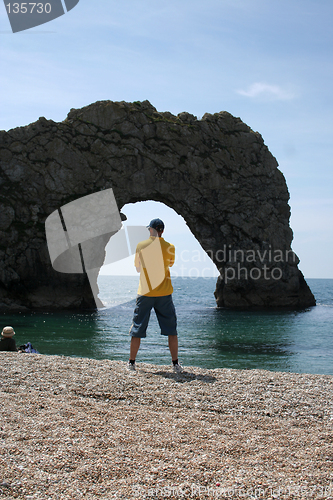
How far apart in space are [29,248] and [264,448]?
3486cm

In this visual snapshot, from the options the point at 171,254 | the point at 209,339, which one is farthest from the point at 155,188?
the point at 171,254

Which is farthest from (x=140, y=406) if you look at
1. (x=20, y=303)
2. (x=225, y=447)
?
(x=20, y=303)

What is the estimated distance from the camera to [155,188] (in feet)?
126

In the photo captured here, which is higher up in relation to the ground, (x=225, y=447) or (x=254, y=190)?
(x=254, y=190)

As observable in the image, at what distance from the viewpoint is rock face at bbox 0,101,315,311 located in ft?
119

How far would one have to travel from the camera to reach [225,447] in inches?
166

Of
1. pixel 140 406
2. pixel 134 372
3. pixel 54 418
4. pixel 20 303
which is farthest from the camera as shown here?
pixel 20 303

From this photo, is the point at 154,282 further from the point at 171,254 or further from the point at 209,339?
the point at 209,339

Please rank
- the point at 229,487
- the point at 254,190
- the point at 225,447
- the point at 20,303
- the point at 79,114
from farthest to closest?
the point at 254,190 → the point at 79,114 → the point at 20,303 → the point at 225,447 → the point at 229,487

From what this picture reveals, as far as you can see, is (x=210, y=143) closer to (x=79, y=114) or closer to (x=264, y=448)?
(x=79, y=114)

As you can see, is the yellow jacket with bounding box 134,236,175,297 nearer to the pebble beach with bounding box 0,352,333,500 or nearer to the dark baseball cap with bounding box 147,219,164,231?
the dark baseball cap with bounding box 147,219,164,231

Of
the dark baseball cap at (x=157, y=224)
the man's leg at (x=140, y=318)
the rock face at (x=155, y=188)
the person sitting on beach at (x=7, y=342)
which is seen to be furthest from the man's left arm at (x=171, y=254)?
the rock face at (x=155, y=188)

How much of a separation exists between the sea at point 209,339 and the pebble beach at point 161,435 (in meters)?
8.30

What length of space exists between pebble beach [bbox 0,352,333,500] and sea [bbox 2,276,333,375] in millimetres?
8298
